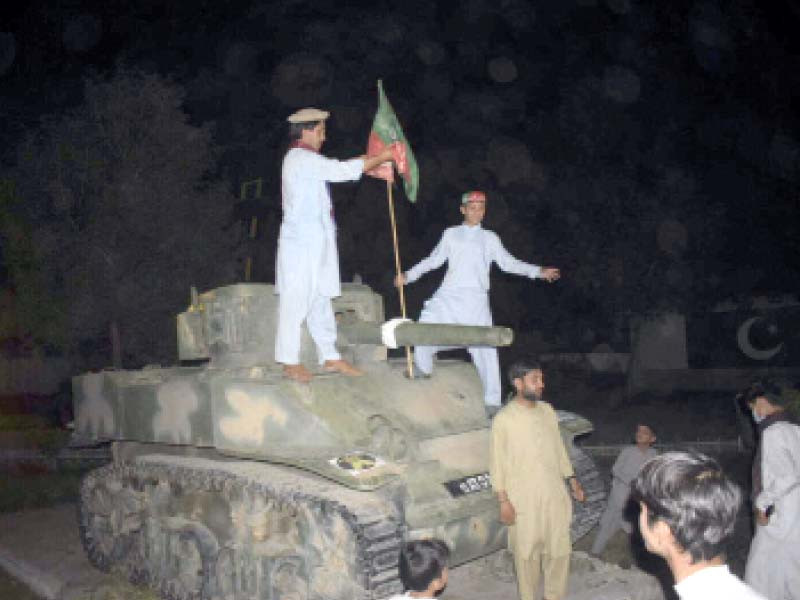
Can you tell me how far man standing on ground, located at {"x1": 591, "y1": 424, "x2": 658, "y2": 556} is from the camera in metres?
8.10

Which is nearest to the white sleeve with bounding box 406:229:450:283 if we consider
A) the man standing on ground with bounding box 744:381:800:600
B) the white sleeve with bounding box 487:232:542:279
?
the white sleeve with bounding box 487:232:542:279

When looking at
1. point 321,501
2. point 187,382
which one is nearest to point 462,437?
point 321,501

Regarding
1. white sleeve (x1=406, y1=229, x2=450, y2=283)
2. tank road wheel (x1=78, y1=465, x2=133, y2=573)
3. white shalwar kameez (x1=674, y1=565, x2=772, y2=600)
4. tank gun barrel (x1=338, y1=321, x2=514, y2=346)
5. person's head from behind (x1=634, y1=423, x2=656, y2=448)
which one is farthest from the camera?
person's head from behind (x1=634, y1=423, x2=656, y2=448)

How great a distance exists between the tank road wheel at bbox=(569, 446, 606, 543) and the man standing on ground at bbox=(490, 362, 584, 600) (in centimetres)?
124

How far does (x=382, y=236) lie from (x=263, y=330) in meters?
13.0

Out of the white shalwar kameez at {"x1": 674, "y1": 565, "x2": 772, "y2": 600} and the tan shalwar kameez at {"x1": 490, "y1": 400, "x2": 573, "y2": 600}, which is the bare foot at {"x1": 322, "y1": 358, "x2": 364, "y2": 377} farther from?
the white shalwar kameez at {"x1": 674, "y1": 565, "x2": 772, "y2": 600}

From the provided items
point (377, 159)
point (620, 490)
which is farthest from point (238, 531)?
point (620, 490)

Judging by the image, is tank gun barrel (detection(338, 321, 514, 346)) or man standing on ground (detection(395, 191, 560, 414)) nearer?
tank gun barrel (detection(338, 321, 514, 346))

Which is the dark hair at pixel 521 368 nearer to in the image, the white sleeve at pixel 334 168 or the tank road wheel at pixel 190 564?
the white sleeve at pixel 334 168

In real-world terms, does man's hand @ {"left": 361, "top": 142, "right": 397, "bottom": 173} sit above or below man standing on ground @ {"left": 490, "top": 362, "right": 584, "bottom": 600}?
above

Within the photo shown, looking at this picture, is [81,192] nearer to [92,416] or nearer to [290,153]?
[92,416]

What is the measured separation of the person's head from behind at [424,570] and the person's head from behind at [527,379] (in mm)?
2563

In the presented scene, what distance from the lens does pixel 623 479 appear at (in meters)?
8.13

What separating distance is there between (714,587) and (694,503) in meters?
0.24
